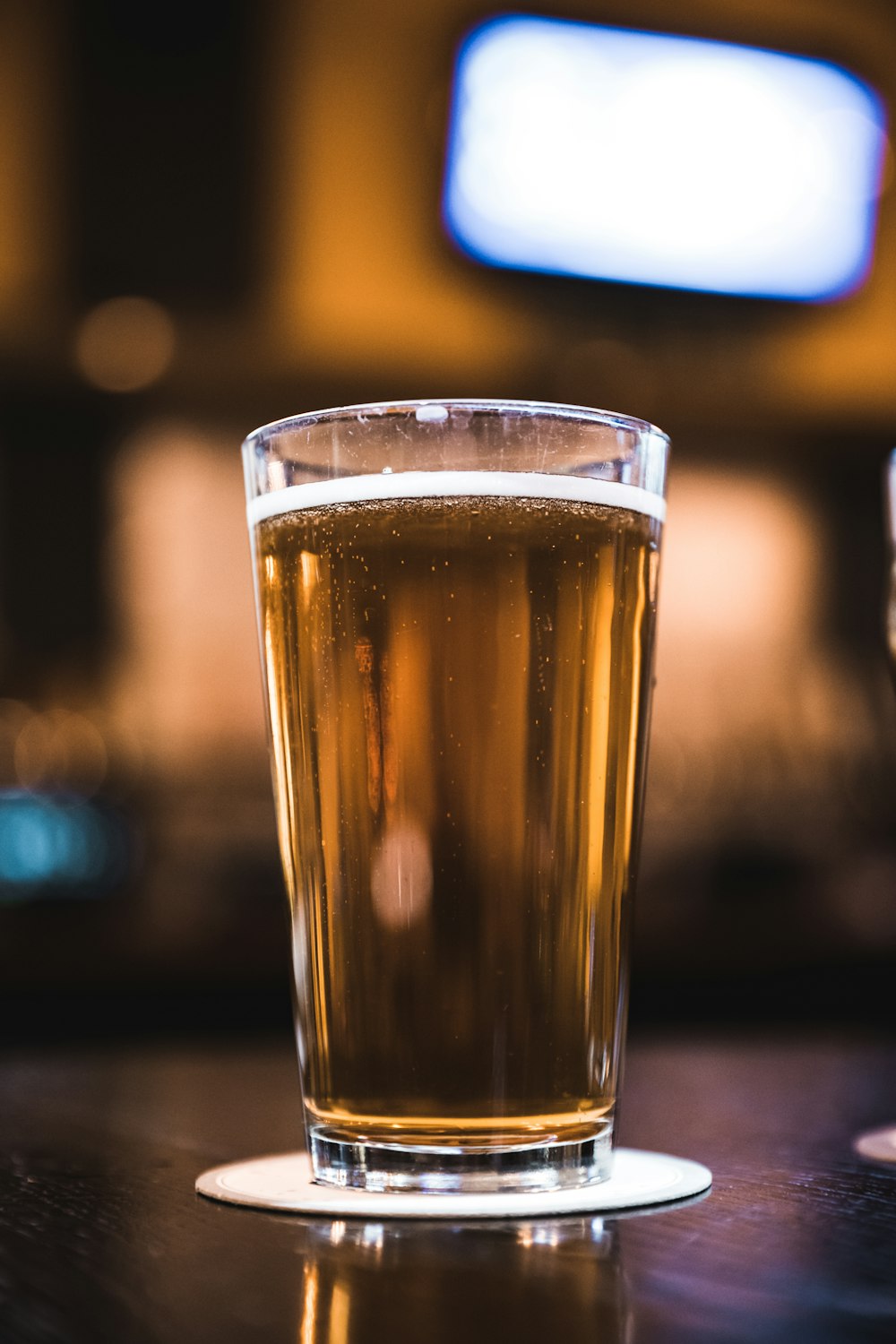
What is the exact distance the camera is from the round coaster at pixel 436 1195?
0.42 meters

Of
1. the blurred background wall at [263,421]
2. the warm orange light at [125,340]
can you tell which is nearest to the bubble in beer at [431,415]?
the blurred background wall at [263,421]

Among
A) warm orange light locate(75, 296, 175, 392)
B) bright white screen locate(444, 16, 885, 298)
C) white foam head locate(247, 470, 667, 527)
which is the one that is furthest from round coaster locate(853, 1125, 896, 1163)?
bright white screen locate(444, 16, 885, 298)

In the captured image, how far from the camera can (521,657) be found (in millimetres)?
498

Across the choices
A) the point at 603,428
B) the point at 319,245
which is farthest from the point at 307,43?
the point at 603,428

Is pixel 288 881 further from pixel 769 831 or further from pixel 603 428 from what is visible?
pixel 769 831

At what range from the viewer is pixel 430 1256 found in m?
0.36

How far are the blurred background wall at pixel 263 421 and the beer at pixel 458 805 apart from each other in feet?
5.79

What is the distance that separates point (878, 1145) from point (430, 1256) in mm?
248

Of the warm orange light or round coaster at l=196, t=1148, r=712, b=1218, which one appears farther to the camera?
the warm orange light

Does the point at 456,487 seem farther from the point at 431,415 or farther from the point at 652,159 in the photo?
the point at 652,159

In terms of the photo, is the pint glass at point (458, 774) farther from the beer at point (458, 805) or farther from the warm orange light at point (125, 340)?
the warm orange light at point (125, 340)

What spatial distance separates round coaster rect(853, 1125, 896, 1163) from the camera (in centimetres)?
52

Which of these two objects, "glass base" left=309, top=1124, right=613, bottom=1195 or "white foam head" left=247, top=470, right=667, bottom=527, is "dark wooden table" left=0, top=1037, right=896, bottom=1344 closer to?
"glass base" left=309, top=1124, right=613, bottom=1195

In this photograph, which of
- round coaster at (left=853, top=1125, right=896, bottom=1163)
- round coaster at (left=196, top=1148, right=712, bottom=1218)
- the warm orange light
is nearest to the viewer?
round coaster at (left=196, top=1148, right=712, bottom=1218)
